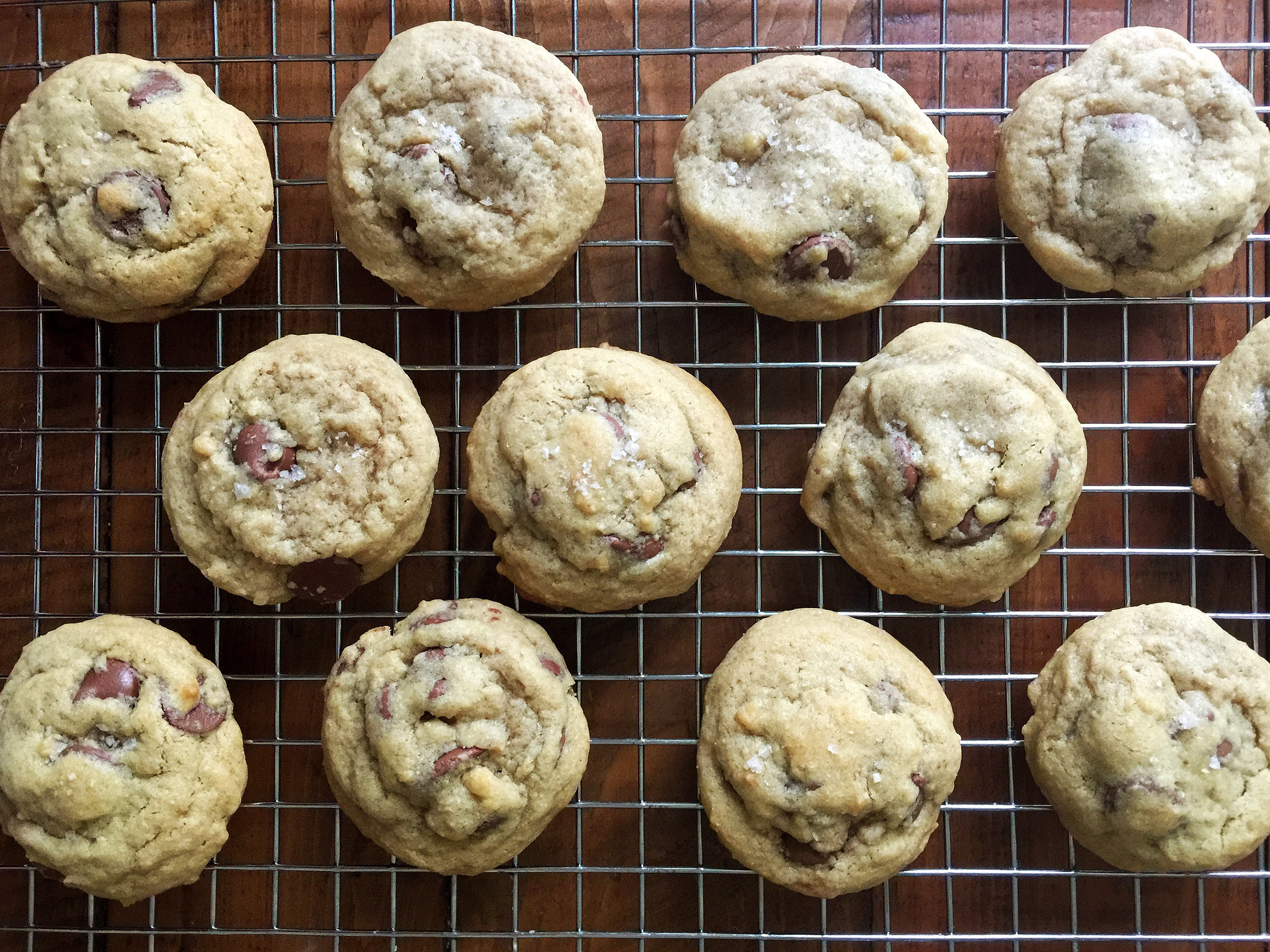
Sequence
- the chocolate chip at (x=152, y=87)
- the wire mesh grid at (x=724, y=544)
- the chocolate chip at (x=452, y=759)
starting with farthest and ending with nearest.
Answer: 1. the wire mesh grid at (x=724, y=544)
2. the chocolate chip at (x=152, y=87)
3. the chocolate chip at (x=452, y=759)

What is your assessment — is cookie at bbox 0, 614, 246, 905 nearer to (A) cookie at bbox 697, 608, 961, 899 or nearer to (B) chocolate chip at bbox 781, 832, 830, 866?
(A) cookie at bbox 697, 608, 961, 899

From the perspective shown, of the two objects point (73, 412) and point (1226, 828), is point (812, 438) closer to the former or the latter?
point (1226, 828)

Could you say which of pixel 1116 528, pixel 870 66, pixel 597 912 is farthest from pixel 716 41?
pixel 597 912

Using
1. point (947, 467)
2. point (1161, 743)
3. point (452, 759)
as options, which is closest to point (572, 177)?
point (947, 467)

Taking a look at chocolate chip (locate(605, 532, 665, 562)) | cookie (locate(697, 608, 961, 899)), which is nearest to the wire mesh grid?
cookie (locate(697, 608, 961, 899))

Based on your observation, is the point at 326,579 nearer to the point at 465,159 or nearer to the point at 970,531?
the point at 465,159

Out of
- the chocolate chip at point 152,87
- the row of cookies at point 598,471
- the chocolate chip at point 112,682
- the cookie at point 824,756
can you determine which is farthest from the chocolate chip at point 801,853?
the chocolate chip at point 152,87

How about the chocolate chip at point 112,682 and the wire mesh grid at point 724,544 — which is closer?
the chocolate chip at point 112,682

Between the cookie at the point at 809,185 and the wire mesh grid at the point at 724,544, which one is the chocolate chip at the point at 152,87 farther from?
the cookie at the point at 809,185
